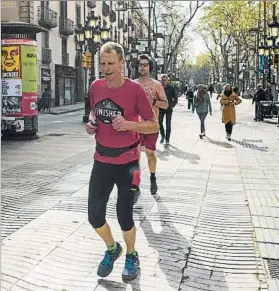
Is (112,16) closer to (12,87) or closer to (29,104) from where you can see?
(29,104)

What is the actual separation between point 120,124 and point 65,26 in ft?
118

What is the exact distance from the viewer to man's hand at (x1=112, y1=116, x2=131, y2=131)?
3.33 metres

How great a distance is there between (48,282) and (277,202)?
3.53 meters

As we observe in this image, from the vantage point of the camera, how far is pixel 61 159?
9414 mm

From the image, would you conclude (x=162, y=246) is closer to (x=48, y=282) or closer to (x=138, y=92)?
(x=48, y=282)

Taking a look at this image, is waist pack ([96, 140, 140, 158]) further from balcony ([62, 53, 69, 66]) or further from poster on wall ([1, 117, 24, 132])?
balcony ([62, 53, 69, 66])

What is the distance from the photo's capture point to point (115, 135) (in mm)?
3518

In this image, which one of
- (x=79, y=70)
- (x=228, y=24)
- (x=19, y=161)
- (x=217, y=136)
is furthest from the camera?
(x=228, y=24)

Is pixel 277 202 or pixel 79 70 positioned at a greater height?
pixel 79 70

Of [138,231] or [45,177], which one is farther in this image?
[45,177]

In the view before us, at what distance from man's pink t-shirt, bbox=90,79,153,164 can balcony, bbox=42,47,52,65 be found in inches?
1221

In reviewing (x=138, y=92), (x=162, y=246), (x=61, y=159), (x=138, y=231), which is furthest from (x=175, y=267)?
(x=61, y=159)

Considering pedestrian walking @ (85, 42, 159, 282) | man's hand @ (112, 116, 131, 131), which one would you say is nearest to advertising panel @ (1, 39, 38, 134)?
pedestrian walking @ (85, 42, 159, 282)

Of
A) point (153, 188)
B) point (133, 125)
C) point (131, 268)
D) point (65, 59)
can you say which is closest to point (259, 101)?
point (153, 188)
